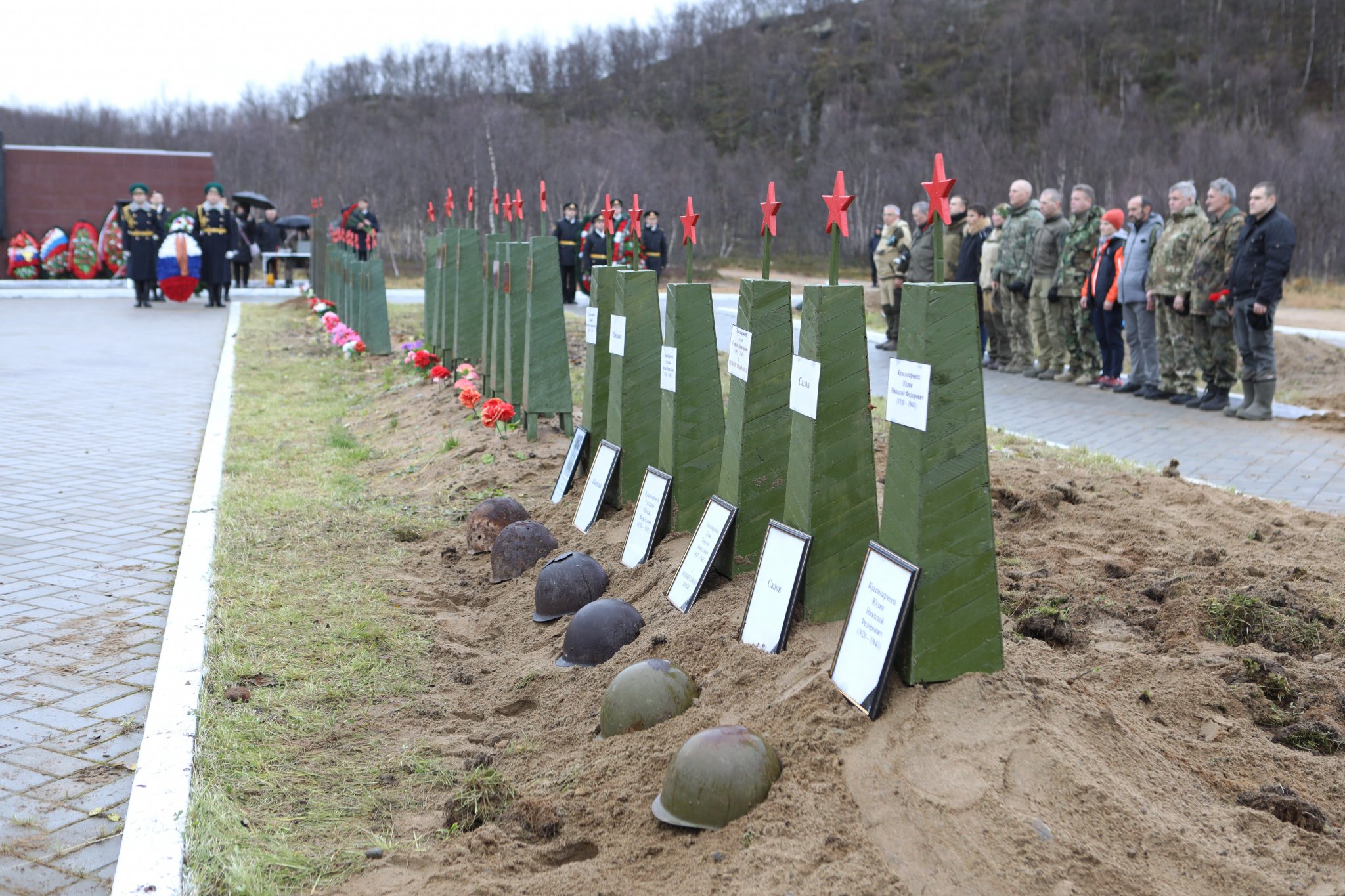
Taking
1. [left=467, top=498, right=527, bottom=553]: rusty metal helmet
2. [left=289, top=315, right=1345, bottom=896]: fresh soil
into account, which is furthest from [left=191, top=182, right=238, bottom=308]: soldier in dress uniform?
[left=289, top=315, right=1345, bottom=896]: fresh soil

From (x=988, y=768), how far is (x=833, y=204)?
192 cm

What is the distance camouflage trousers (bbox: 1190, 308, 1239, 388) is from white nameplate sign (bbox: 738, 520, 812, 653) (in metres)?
8.09

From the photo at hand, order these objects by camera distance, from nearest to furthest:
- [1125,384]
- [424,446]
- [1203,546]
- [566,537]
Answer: [1203,546] → [566,537] → [424,446] → [1125,384]

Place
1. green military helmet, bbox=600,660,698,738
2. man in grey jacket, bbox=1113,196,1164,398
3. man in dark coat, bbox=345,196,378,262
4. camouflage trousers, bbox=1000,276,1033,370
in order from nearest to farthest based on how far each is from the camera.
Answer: green military helmet, bbox=600,660,698,738, man in grey jacket, bbox=1113,196,1164,398, camouflage trousers, bbox=1000,276,1033,370, man in dark coat, bbox=345,196,378,262

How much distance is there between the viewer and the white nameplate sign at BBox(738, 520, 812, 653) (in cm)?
380

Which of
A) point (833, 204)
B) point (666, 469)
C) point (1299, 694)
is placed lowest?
point (1299, 694)

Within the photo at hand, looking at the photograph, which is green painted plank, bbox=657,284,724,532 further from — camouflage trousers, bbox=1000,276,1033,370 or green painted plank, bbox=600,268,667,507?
camouflage trousers, bbox=1000,276,1033,370

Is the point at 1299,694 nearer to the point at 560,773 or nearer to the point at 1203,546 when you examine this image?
the point at 1203,546

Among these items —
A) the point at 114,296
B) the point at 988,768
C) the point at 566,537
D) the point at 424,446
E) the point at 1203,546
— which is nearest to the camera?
the point at 988,768

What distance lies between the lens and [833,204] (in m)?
3.82

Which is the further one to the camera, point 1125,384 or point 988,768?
point 1125,384

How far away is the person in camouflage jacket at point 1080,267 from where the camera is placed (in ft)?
40.2

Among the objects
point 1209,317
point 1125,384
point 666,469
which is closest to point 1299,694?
point 666,469

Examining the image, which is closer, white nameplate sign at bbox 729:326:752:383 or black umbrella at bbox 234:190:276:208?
white nameplate sign at bbox 729:326:752:383
